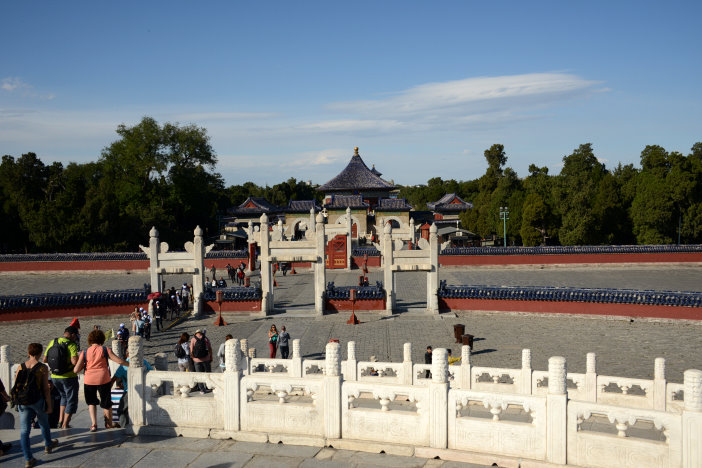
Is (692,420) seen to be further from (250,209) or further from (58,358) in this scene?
(250,209)

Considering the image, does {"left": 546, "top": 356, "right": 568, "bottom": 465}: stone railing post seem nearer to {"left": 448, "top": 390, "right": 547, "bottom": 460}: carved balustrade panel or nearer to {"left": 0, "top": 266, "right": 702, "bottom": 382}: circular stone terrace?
{"left": 448, "top": 390, "right": 547, "bottom": 460}: carved balustrade panel

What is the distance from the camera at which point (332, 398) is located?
27.1 feet

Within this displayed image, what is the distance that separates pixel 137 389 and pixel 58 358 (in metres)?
1.28

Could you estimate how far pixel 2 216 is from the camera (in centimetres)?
4406

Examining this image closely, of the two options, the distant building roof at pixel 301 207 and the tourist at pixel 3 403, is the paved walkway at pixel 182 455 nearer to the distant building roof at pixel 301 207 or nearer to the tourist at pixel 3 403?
the tourist at pixel 3 403

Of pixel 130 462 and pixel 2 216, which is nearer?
pixel 130 462

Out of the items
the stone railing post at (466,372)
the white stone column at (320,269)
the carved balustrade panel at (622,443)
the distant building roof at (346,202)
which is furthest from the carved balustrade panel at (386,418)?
the distant building roof at (346,202)

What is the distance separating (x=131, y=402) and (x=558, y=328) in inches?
659

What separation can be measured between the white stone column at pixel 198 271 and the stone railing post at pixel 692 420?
20200 millimetres

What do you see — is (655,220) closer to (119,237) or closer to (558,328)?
(558,328)

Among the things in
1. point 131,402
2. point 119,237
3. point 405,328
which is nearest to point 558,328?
point 405,328

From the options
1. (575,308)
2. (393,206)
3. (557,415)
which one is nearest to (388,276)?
(575,308)

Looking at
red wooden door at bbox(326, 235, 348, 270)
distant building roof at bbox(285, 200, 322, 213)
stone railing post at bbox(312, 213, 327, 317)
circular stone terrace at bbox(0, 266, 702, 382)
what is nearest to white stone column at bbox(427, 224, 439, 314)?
circular stone terrace at bbox(0, 266, 702, 382)

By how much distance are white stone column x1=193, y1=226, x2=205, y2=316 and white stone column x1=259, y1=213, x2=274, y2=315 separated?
2.53 metres
